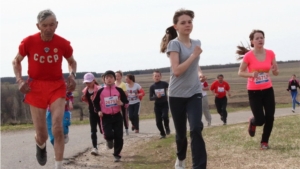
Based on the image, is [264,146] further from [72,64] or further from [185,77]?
[72,64]

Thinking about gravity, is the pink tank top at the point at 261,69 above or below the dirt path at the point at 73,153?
above

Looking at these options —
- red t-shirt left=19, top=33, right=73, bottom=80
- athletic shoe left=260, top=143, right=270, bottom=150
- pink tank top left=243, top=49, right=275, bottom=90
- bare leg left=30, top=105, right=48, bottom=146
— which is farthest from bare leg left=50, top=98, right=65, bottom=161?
athletic shoe left=260, top=143, right=270, bottom=150

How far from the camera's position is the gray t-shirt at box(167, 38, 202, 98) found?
22.3 ft

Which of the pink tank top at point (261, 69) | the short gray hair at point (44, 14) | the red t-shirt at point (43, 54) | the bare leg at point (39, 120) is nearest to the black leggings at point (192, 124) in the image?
the red t-shirt at point (43, 54)

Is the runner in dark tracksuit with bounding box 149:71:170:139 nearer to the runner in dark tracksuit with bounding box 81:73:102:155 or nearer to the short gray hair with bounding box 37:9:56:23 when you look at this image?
the runner in dark tracksuit with bounding box 81:73:102:155

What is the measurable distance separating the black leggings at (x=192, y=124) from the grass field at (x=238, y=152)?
1124mm

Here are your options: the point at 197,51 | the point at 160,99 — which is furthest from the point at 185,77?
the point at 160,99

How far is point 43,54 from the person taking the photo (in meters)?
7.16

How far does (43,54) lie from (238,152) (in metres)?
3.94

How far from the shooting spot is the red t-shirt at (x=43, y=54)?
715cm

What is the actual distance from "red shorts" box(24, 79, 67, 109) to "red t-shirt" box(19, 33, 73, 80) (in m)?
0.09

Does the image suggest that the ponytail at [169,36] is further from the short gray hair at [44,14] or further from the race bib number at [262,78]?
the race bib number at [262,78]

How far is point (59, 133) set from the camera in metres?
7.11

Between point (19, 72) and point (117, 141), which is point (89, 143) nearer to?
point (117, 141)
